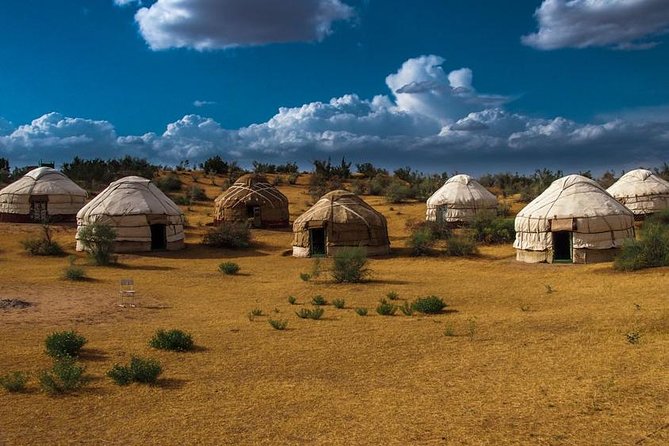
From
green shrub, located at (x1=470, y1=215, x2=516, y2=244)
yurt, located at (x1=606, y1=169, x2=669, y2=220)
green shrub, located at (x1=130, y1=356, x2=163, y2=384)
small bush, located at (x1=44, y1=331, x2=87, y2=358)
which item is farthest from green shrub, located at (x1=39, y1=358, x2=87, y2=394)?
yurt, located at (x1=606, y1=169, x2=669, y2=220)

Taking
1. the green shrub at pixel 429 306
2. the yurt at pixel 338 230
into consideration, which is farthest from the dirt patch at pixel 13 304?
the yurt at pixel 338 230

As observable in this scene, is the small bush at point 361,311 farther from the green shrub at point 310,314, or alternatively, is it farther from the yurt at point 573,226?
the yurt at point 573,226

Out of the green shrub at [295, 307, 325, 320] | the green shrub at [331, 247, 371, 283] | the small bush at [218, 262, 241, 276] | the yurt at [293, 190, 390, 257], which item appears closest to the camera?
the green shrub at [295, 307, 325, 320]

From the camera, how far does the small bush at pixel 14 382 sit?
6.96 m

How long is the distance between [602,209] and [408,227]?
1121 cm

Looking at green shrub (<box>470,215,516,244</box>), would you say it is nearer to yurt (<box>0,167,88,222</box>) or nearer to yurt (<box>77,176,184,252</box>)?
yurt (<box>77,176,184,252</box>)

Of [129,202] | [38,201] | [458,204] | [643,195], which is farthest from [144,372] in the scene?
[643,195]

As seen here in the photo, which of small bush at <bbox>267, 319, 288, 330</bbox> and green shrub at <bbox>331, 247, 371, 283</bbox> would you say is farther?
green shrub at <bbox>331, 247, 371, 283</bbox>

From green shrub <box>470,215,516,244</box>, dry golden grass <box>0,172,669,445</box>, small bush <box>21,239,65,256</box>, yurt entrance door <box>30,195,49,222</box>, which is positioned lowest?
dry golden grass <box>0,172,669,445</box>

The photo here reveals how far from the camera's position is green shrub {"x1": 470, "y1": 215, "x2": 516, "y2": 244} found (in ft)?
79.4

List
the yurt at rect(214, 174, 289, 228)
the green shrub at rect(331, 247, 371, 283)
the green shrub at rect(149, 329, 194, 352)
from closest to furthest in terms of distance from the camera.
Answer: the green shrub at rect(149, 329, 194, 352) < the green shrub at rect(331, 247, 371, 283) < the yurt at rect(214, 174, 289, 228)

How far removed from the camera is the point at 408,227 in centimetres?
2862

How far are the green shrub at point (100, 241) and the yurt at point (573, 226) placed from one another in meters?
13.3

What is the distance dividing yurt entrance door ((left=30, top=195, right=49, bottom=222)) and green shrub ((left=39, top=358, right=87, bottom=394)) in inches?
952
